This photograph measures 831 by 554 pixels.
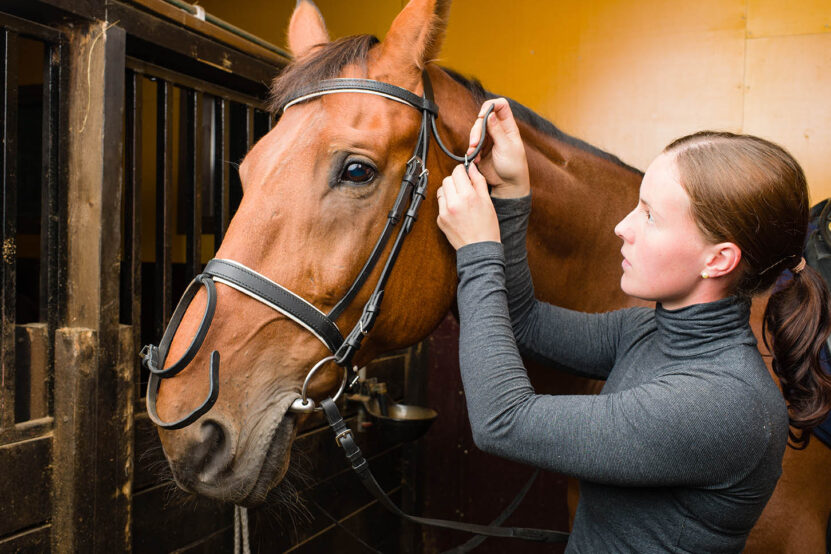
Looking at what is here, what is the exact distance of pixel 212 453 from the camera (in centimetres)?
98

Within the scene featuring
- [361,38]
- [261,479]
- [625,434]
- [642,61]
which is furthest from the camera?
[642,61]

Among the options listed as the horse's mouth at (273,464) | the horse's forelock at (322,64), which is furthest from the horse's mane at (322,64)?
the horse's mouth at (273,464)

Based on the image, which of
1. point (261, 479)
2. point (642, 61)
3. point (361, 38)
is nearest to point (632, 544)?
point (261, 479)

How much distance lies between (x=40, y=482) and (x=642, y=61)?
8.95 feet

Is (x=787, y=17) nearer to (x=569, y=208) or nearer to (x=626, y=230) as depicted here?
(x=569, y=208)

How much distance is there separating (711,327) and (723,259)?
Result: 107 millimetres

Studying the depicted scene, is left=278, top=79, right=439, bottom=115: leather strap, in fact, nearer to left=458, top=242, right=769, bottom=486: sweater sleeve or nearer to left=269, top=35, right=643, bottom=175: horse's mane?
left=269, top=35, right=643, bottom=175: horse's mane

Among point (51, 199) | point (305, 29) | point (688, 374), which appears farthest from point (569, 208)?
point (51, 199)

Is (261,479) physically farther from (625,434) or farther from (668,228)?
(668,228)

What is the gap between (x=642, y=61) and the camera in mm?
2627

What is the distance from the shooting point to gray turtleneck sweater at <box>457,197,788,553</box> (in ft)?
2.67

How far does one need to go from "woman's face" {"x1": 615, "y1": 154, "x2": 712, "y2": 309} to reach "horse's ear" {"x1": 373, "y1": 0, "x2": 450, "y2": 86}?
0.53 m

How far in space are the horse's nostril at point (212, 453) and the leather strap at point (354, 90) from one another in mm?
636

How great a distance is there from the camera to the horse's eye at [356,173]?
3.55 feet
